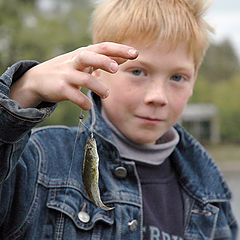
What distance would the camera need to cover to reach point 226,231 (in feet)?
8.77

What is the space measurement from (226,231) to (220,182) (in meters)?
0.27

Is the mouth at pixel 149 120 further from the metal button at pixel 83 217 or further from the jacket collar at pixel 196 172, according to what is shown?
the metal button at pixel 83 217

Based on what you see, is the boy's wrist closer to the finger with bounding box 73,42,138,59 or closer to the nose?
the finger with bounding box 73,42,138,59

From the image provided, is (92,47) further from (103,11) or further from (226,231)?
(226,231)

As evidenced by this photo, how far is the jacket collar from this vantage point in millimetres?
2551

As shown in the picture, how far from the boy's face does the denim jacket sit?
0.41ft

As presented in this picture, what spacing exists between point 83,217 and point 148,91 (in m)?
0.62

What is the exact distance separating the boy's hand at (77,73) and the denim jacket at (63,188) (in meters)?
0.09

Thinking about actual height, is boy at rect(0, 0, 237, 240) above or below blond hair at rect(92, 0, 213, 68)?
below

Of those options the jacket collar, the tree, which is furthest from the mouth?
the tree

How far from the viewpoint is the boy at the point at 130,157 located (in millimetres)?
1971

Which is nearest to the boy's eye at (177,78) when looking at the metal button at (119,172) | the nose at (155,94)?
the nose at (155,94)

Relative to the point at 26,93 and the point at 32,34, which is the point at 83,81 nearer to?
the point at 26,93

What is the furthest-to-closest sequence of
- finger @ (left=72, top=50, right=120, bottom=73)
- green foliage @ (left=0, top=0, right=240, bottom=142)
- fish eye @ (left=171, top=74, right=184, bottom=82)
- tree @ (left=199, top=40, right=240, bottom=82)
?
tree @ (left=199, top=40, right=240, bottom=82), green foliage @ (left=0, top=0, right=240, bottom=142), fish eye @ (left=171, top=74, right=184, bottom=82), finger @ (left=72, top=50, right=120, bottom=73)
